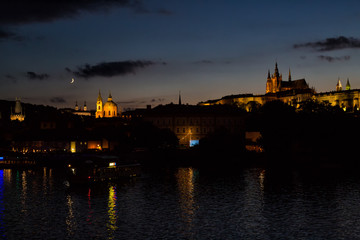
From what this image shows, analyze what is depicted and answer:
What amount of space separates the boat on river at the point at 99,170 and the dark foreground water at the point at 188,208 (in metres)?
2.12

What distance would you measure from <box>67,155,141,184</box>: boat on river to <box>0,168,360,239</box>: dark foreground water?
2124 millimetres

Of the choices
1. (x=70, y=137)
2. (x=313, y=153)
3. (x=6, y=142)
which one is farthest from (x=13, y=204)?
(x=6, y=142)

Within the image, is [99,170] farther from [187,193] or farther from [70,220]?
[70,220]

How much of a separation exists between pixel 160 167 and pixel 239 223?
45.2 metres

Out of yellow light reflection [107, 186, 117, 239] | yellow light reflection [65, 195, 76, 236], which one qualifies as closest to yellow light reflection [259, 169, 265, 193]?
yellow light reflection [107, 186, 117, 239]

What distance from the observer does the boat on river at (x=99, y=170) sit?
199ft

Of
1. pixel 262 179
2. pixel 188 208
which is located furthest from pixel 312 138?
pixel 188 208

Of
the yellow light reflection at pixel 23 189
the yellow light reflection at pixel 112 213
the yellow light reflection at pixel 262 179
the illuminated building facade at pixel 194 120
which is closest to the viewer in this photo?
the yellow light reflection at pixel 112 213

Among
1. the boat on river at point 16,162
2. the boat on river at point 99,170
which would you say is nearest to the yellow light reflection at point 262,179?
the boat on river at point 99,170

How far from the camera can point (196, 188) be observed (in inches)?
2201

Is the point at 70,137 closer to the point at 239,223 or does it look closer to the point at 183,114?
the point at 183,114

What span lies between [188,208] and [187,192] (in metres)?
9.25

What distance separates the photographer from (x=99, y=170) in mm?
64438

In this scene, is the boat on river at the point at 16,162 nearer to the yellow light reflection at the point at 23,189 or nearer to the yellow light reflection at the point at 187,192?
the yellow light reflection at the point at 23,189
